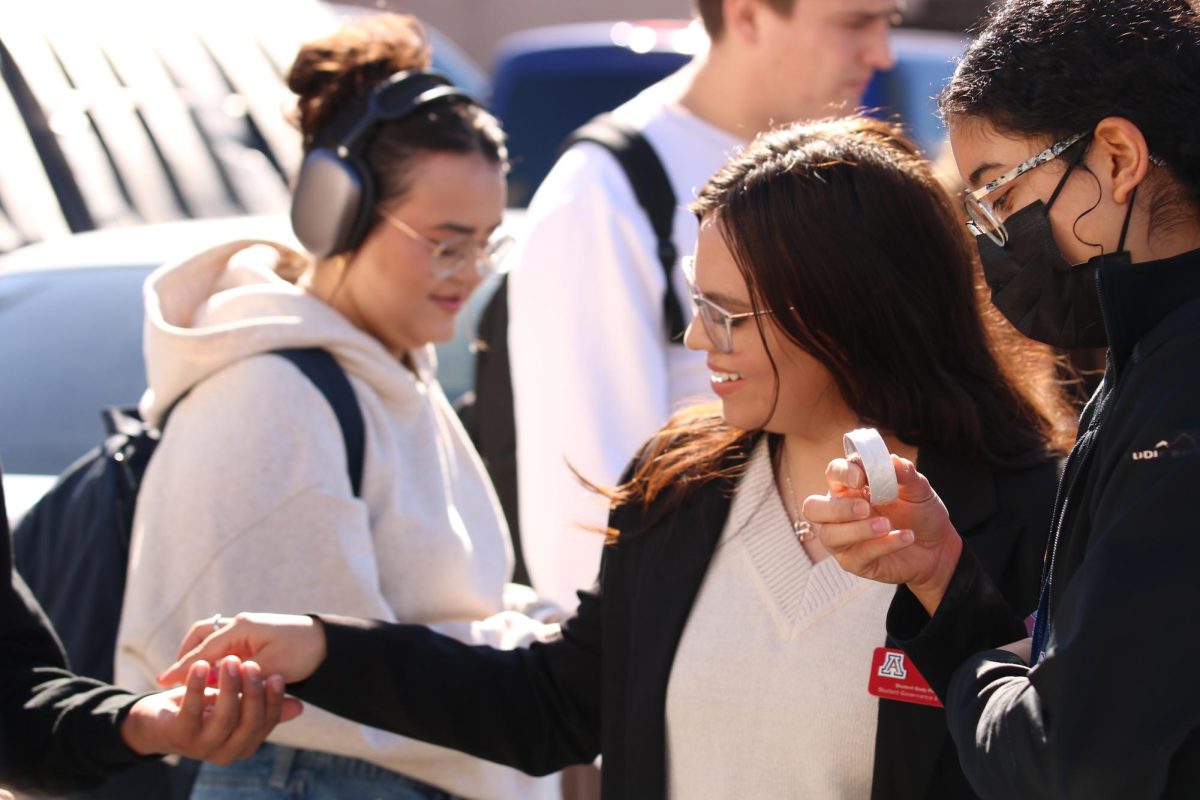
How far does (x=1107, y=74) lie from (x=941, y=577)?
56 centimetres

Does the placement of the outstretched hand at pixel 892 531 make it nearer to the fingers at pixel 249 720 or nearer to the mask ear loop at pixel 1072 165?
→ the mask ear loop at pixel 1072 165

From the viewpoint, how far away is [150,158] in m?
6.71

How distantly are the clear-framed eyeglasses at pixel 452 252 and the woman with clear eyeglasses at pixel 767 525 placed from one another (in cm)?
73

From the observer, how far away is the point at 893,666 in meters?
1.96

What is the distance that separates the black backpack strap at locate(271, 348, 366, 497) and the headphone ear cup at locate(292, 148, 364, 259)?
1.04 ft

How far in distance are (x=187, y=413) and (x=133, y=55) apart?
4719 mm

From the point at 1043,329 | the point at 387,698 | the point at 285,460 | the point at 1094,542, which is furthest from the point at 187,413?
the point at 1094,542

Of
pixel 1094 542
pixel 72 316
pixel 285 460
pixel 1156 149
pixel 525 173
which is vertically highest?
pixel 1156 149

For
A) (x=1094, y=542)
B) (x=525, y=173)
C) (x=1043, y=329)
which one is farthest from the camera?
(x=525, y=173)

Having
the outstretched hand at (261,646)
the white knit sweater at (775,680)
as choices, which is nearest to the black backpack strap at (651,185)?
the white knit sweater at (775,680)

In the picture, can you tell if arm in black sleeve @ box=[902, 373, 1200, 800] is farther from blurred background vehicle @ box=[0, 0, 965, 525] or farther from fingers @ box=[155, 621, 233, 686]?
blurred background vehicle @ box=[0, 0, 965, 525]

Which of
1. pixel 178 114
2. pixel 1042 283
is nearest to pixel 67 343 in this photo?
pixel 1042 283

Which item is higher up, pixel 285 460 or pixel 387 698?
pixel 285 460

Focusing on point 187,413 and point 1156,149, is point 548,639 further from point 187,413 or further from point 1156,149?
point 1156,149
